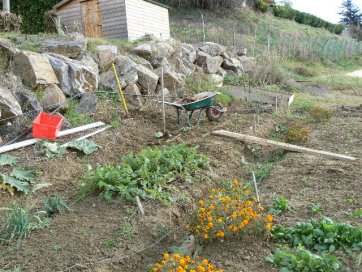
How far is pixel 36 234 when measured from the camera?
3514 mm

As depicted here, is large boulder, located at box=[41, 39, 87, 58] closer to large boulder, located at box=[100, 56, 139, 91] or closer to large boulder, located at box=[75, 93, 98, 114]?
large boulder, located at box=[100, 56, 139, 91]

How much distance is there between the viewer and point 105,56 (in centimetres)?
866

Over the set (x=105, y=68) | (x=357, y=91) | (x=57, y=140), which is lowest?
(x=357, y=91)

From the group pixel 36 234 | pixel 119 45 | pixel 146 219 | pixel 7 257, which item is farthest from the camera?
pixel 119 45

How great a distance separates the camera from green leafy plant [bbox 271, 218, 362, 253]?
130 inches

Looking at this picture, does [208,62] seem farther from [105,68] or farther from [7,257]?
[7,257]

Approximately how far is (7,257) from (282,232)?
2.36 meters

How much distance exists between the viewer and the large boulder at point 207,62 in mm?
12273

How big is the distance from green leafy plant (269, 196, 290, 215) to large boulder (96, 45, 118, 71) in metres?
5.55

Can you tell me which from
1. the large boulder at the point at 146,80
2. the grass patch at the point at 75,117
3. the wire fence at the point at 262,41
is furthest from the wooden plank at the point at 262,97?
the wire fence at the point at 262,41

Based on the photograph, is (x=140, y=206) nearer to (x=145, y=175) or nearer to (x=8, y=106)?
(x=145, y=175)

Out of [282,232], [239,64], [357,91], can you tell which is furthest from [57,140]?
[357,91]

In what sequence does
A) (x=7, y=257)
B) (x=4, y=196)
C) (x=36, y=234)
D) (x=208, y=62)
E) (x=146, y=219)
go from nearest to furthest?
(x=7, y=257), (x=36, y=234), (x=146, y=219), (x=4, y=196), (x=208, y=62)

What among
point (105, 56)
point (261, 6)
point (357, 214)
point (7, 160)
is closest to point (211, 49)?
point (105, 56)
